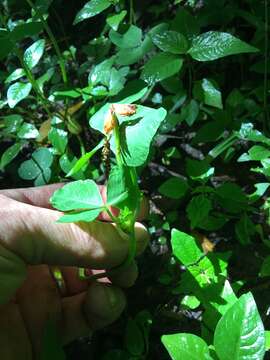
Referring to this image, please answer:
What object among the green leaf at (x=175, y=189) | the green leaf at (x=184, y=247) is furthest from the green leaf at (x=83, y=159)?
the green leaf at (x=175, y=189)

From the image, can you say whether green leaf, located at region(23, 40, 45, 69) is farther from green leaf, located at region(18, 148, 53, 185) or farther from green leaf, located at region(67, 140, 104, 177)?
green leaf, located at region(67, 140, 104, 177)

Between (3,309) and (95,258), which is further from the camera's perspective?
(3,309)

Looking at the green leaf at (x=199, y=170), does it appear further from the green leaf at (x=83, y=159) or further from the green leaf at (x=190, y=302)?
the green leaf at (x=83, y=159)

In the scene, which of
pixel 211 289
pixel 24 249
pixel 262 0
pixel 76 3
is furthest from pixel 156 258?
pixel 76 3

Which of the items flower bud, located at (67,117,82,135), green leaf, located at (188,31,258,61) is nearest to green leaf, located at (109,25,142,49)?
green leaf, located at (188,31,258,61)

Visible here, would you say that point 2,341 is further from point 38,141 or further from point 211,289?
point 38,141

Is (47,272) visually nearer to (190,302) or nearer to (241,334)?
(190,302)
